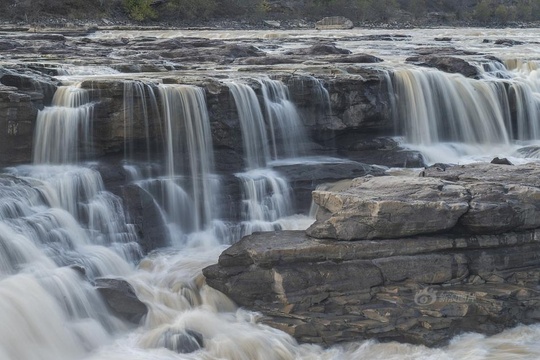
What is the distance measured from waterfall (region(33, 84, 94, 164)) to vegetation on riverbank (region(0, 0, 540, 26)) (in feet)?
136

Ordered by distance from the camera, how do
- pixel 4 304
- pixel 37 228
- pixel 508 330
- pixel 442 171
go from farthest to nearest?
pixel 442 171 → pixel 37 228 → pixel 508 330 → pixel 4 304

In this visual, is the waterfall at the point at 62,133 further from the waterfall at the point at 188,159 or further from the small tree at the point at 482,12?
the small tree at the point at 482,12

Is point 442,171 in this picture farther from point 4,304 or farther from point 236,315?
point 4,304

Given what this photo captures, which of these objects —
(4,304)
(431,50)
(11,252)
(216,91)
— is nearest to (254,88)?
(216,91)

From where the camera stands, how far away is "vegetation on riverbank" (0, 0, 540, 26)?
195 ft

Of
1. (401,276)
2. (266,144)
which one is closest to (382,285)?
(401,276)

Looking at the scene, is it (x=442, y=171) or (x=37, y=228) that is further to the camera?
(x=442, y=171)

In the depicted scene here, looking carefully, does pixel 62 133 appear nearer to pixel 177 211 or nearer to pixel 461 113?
pixel 177 211

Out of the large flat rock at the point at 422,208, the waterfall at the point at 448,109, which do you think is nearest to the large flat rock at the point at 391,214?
the large flat rock at the point at 422,208

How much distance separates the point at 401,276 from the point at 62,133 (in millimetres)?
7553

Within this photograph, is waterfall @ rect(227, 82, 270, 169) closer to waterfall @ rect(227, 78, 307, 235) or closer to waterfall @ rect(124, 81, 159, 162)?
waterfall @ rect(227, 78, 307, 235)

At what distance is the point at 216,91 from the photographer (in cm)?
1772

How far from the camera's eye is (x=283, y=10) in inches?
2940

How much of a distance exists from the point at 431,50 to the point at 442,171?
17.0 meters
